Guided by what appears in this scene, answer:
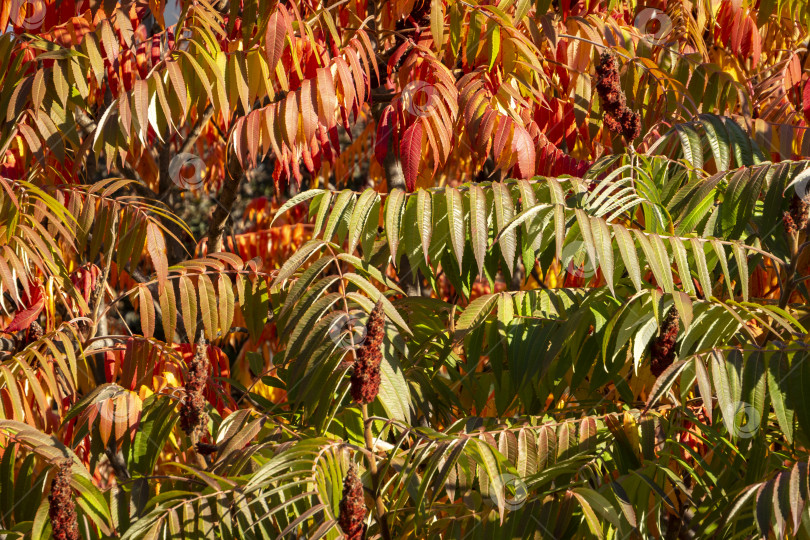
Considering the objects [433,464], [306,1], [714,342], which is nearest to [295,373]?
[433,464]

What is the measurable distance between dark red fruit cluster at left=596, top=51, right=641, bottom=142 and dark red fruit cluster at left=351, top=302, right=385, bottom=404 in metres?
0.97

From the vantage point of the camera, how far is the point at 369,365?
1.44 meters

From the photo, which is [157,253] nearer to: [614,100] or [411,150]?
[411,150]

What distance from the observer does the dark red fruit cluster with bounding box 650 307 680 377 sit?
1.75 metres

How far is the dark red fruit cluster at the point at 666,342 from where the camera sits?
1.75 metres

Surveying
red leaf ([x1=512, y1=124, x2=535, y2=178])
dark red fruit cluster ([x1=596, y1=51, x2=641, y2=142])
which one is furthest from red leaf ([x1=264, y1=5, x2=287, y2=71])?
dark red fruit cluster ([x1=596, y1=51, x2=641, y2=142])

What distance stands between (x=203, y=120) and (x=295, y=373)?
2664 mm

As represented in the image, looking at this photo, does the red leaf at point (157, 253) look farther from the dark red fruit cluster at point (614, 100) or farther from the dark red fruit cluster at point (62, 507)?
the dark red fruit cluster at point (614, 100)

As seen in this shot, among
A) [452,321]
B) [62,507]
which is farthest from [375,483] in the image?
[452,321]
